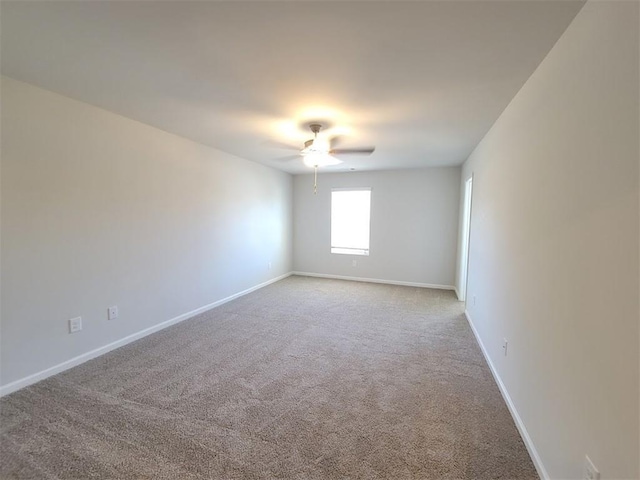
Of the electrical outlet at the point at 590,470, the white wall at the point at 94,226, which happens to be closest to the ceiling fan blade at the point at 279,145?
the white wall at the point at 94,226

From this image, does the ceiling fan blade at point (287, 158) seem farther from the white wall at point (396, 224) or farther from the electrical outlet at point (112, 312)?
the electrical outlet at point (112, 312)

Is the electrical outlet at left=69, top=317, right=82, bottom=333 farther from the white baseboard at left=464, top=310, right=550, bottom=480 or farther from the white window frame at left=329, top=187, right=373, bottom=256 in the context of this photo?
the white window frame at left=329, top=187, right=373, bottom=256

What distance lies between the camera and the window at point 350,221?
5922 mm

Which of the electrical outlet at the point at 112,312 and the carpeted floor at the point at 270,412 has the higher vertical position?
the electrical outlet at the point at 112,312

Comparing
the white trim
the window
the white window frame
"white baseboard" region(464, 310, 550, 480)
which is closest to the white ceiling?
"white baseboard" region(464, 310, 550, 480)

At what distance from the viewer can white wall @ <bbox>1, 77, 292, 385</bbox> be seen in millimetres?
2143

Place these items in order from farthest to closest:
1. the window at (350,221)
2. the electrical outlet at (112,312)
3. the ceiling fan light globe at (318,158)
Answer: the window at (350,221) → the ceiling fan light globe at (318,158) → the electrical outlet at (112,312)

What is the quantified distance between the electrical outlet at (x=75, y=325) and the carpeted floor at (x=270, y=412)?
1.07 feet

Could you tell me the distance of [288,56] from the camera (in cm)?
169

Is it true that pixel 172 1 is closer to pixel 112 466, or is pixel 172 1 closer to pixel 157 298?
pixel 112 466

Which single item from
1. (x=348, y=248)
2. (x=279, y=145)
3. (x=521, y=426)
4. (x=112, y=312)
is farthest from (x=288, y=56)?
(x=348, y=248)

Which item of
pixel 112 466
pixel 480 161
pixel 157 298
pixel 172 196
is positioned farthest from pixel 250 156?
pixel 112 466

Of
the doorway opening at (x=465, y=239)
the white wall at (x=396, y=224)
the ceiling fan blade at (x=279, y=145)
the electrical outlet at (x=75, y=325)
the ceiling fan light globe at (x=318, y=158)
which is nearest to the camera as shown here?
the electrical outlet at (x=75, y=325)

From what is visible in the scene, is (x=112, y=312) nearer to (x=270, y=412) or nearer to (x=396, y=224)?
(x=270, y=412)
